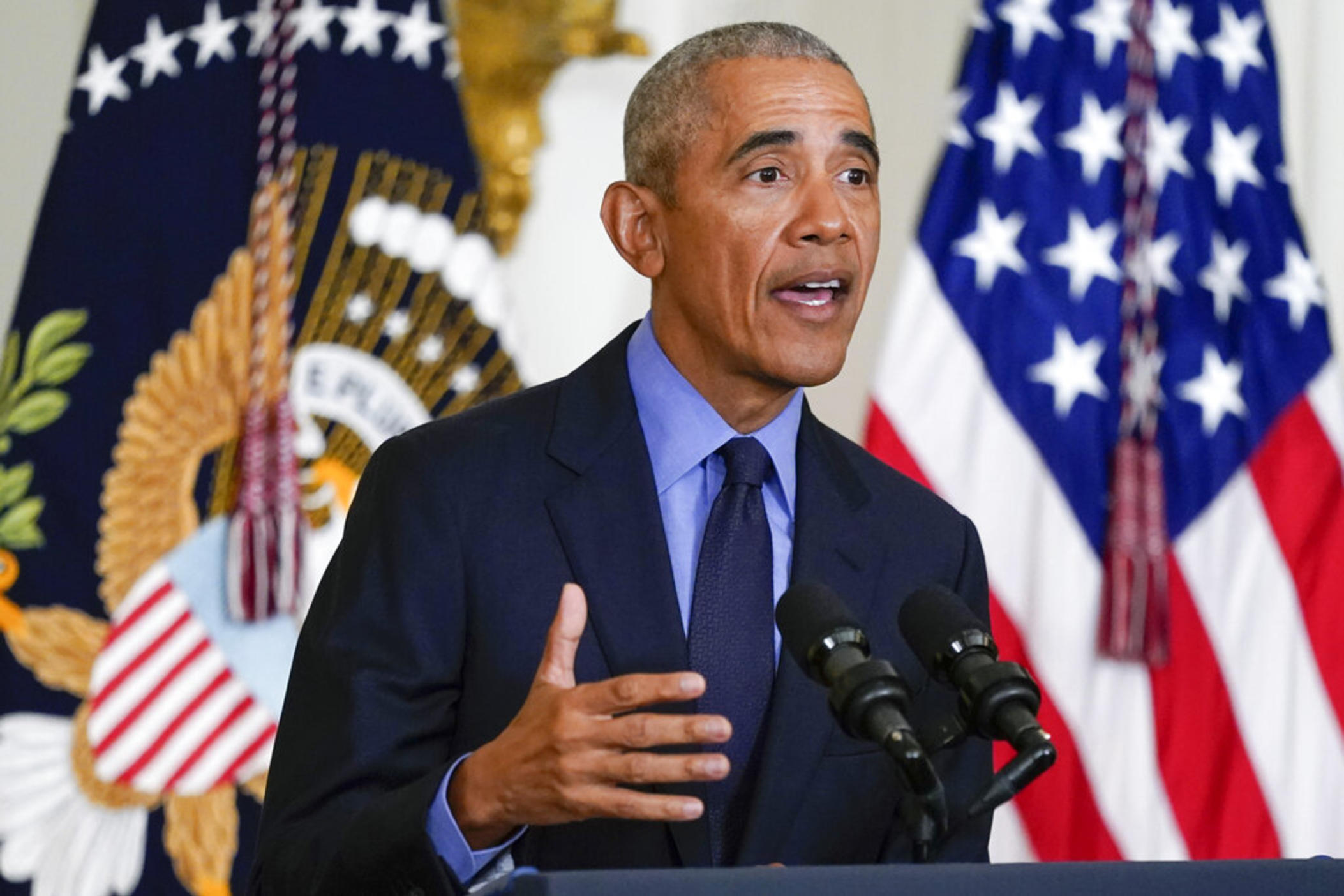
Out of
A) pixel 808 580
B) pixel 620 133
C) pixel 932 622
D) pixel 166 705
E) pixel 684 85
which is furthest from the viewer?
pixel 620 133

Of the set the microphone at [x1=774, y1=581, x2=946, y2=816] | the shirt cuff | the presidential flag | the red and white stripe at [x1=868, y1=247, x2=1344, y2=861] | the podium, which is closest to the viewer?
the podium

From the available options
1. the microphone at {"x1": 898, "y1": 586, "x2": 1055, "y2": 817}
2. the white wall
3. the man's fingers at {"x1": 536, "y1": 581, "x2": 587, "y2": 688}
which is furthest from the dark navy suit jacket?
the white wall

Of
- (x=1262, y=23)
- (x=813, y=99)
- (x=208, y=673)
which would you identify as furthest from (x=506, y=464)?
(x=1262, y=23)

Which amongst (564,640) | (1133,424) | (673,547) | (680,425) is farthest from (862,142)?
(1133,424)

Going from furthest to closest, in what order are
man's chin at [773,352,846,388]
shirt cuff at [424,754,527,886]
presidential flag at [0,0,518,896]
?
presidential flag at [0,0,518,896]
man's chin at [773,352,846,388]
shirt cuff at [424,754,527,886]

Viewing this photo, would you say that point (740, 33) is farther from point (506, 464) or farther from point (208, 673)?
point (208, 673)

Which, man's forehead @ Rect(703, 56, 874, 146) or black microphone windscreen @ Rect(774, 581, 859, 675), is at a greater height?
man's forehead @ Rect(703, 56, 874, 146)

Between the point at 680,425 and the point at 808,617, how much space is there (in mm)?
621

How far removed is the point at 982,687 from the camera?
129 centimetres

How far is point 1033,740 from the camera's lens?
1.26 meters

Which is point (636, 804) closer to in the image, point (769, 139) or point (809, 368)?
point (809, 368)

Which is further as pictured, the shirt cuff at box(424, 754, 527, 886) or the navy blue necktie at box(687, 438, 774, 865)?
the navy blue necktie at box(687, 438, 774, 865)

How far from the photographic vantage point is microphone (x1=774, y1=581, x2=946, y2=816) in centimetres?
124

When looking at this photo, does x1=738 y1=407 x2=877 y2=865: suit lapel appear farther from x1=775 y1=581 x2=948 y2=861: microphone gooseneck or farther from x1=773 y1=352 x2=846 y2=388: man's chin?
x1=775 y1=581 x2=948 y2=861: microphone gooseneck
